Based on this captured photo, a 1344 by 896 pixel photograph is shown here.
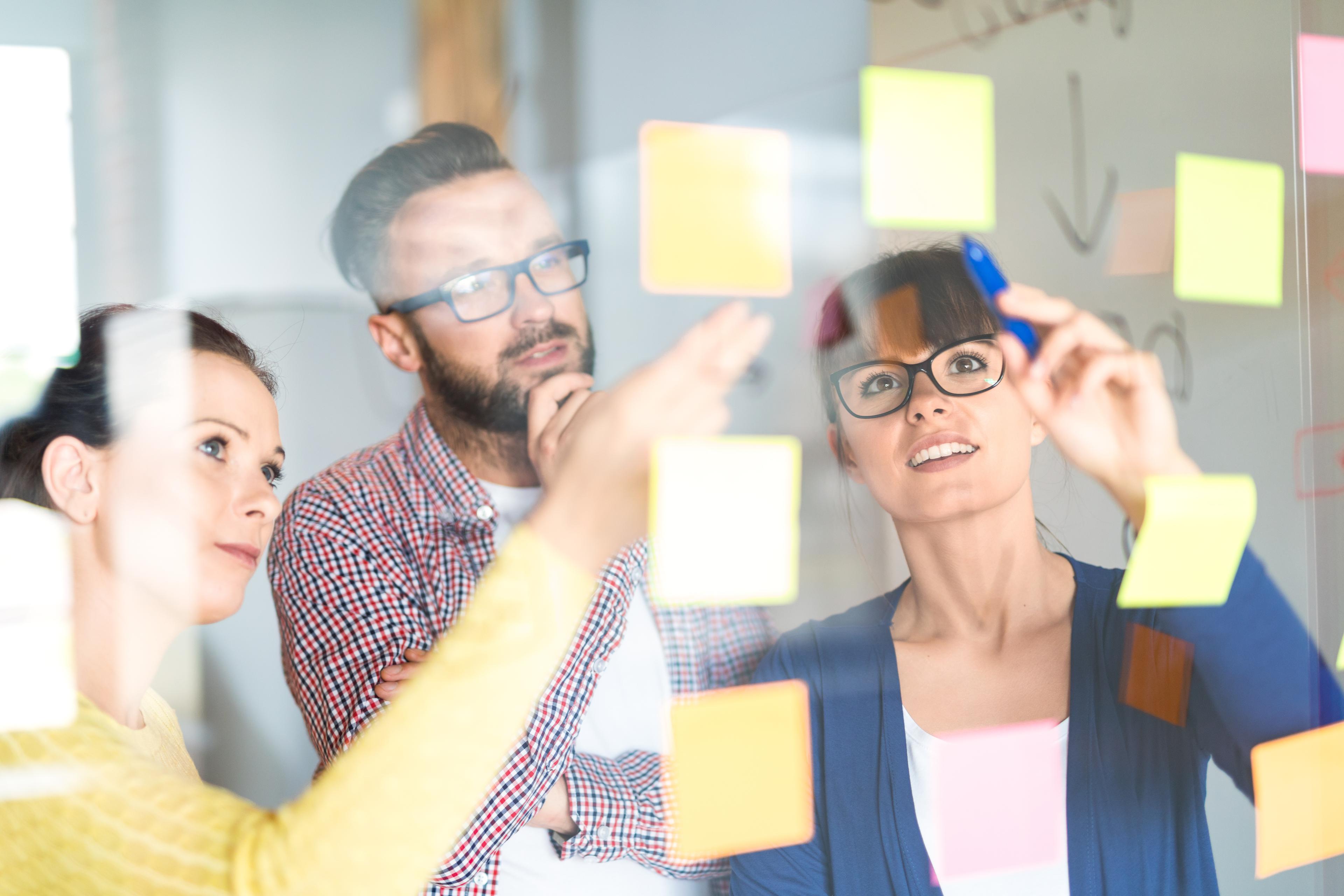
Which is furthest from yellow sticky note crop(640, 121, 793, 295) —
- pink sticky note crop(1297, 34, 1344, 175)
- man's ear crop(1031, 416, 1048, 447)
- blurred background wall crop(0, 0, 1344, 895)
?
pink sticky note crop(1297, 34, 1344, 175)

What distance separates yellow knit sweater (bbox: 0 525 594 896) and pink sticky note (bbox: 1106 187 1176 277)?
598mm

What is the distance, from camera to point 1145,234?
2.90ft

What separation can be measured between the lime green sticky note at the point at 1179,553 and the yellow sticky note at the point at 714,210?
39 cm

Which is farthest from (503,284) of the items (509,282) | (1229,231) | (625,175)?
(1229,231)

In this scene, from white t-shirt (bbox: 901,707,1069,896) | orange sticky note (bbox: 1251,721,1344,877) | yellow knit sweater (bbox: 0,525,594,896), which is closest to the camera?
yellow knit sweater (bbox: 0,525,594,896)

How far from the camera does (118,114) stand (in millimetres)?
598

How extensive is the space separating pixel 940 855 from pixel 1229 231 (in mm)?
639

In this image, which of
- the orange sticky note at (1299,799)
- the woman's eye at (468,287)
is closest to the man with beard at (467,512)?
the woman's eye at (468,287)

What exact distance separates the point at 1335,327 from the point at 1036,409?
402 millimetres

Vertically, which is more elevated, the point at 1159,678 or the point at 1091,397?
the point at 1091,397

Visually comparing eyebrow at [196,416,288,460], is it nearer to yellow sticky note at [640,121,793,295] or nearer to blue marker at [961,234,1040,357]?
yellow sticky note at [640,121,793,295]

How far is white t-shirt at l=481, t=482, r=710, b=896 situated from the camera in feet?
2.23

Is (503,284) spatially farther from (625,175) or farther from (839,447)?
(839,447)

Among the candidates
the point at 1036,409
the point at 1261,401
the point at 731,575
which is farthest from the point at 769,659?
the point at 1261,401
